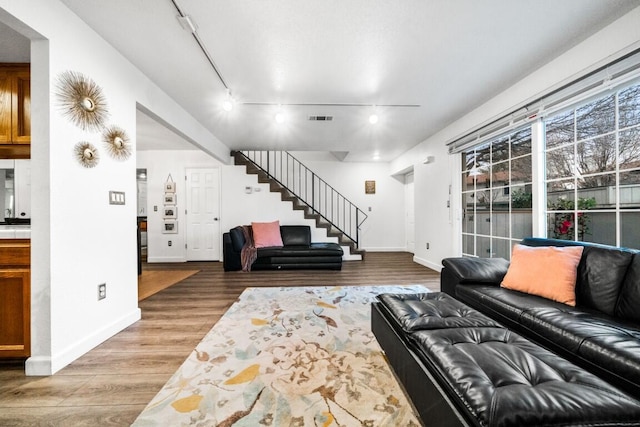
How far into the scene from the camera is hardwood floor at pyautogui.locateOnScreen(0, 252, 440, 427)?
4.66 feet

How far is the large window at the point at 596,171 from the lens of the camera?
6.86 ft

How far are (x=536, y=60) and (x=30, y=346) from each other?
4942mm

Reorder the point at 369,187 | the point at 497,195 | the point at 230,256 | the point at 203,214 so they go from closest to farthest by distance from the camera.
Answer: the point at 497,195 → the point at 230,256 → the point at 203,214 → the point at 369,187

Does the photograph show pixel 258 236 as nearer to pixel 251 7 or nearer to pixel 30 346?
pixel 30 346

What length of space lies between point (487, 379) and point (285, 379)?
1.18m

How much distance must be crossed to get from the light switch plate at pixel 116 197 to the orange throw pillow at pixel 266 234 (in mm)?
3041

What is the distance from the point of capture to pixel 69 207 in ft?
6.31

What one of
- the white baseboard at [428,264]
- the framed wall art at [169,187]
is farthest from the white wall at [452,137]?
the framed wall art at [169,187]

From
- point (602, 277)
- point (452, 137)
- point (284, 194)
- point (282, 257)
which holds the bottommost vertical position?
point (282, 257)

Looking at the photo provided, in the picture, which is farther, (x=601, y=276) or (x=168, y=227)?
(x=168, y=227)

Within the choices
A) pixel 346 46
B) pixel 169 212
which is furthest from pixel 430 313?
pixel 169 212

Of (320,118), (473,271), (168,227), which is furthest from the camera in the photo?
(168,227)

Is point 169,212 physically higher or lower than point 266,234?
higher

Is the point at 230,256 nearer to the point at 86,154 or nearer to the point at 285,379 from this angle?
the point at 86,154
